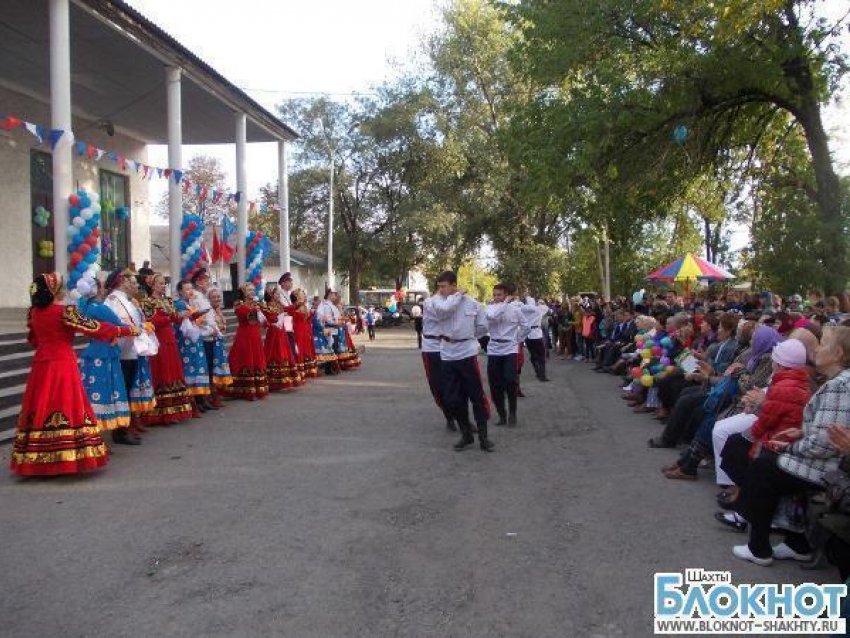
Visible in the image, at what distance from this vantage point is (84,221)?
413 inches

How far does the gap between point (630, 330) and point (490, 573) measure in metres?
11.5

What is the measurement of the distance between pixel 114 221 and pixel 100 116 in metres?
2.80

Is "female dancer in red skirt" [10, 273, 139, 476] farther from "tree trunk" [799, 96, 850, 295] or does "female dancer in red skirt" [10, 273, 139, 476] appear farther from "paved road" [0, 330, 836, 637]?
"tree trunk" [799, 96, 850, 295]

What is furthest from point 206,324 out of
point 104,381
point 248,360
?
point 104,381

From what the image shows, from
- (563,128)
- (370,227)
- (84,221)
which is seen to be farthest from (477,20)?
(84,221)

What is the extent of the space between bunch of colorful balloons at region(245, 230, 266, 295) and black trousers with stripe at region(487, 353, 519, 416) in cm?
994

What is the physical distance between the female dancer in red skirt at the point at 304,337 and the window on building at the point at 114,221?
25.4 feet

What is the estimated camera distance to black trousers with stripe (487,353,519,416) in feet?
30.2

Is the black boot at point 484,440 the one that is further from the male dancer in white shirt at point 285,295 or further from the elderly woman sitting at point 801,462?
the male dancer in white shirt at point 285,295

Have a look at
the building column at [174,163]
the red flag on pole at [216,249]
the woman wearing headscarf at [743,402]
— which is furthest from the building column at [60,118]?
the woman wearing headscarf at [743,402]

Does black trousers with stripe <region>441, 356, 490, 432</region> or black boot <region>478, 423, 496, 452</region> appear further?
black trousers with stripe <region>441, 356, 490, 432</region>

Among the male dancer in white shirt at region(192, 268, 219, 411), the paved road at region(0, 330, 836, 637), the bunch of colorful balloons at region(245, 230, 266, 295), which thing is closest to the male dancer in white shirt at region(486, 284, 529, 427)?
the paved road at region(0, 330, 836, 637)

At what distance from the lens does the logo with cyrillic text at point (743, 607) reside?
12.0 feet

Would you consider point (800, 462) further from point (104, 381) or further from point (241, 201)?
point (241, 201)
